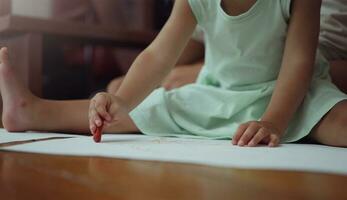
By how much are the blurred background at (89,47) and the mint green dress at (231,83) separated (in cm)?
47

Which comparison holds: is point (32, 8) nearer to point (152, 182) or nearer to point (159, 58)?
point (159, 58)

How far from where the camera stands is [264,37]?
2.54 feet

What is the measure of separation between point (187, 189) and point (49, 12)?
892mm

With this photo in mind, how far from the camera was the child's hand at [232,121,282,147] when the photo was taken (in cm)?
61

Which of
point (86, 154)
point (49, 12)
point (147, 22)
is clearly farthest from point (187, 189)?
point (147, 22)

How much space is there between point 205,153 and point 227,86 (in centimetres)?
30

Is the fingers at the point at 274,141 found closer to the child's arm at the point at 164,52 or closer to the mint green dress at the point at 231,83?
the mint green dress at the point at 231,83

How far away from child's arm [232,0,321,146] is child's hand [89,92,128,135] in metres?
0.16

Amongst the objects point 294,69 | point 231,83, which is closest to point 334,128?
point 294,69

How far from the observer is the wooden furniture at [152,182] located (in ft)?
1.19

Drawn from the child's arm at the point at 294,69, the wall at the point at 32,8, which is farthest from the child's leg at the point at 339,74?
the wall at the point at 32,8

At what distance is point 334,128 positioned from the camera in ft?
2.20

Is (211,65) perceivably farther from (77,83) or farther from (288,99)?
(77,83)

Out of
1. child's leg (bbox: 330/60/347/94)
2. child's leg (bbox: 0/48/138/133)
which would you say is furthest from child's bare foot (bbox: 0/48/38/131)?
child's leg (bbox: 330/60/347/94)
